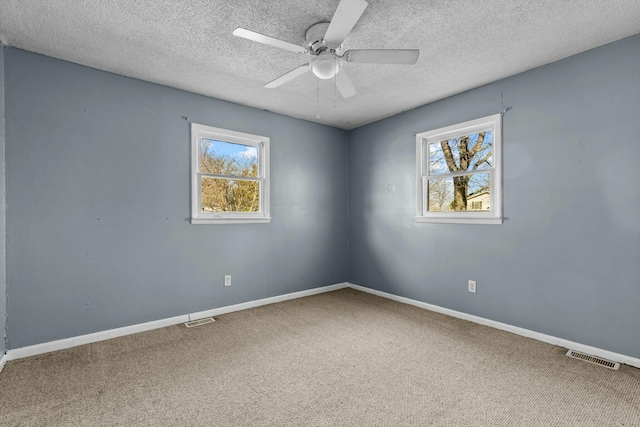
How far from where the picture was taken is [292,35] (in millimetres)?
2406

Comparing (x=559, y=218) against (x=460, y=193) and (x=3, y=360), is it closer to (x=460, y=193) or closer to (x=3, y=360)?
(x=460, y=193)

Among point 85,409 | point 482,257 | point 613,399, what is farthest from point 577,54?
point 85,409

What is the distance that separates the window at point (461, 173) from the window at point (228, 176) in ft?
6.71

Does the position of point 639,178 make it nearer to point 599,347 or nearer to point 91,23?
point 599,347

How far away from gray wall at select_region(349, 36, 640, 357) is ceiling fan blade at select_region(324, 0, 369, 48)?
212 centimetres

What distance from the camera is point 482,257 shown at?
3.40 m

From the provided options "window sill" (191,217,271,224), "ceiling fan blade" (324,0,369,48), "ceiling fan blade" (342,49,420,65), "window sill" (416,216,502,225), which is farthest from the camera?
"window sill" (191,217,271,224)

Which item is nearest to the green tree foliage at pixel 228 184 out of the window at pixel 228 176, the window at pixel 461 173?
the window at pixel 228 176

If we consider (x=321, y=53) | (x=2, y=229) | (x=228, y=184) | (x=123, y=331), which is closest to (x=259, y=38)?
(x=321, y=53)

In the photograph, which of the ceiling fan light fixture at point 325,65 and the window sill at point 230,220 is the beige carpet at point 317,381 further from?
the ceiling fan light fixture at point 325,65

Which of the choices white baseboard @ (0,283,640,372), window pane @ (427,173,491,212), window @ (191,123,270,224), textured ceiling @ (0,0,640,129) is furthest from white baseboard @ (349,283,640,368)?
textured ceiling @ (0,0,640,129)

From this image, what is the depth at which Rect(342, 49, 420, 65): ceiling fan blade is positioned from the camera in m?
2.08

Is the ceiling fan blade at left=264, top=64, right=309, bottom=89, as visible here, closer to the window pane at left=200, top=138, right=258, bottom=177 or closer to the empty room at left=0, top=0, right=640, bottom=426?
the empty room at left=0, top=0, right=640, bottom=426

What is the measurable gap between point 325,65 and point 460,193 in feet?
7.57
